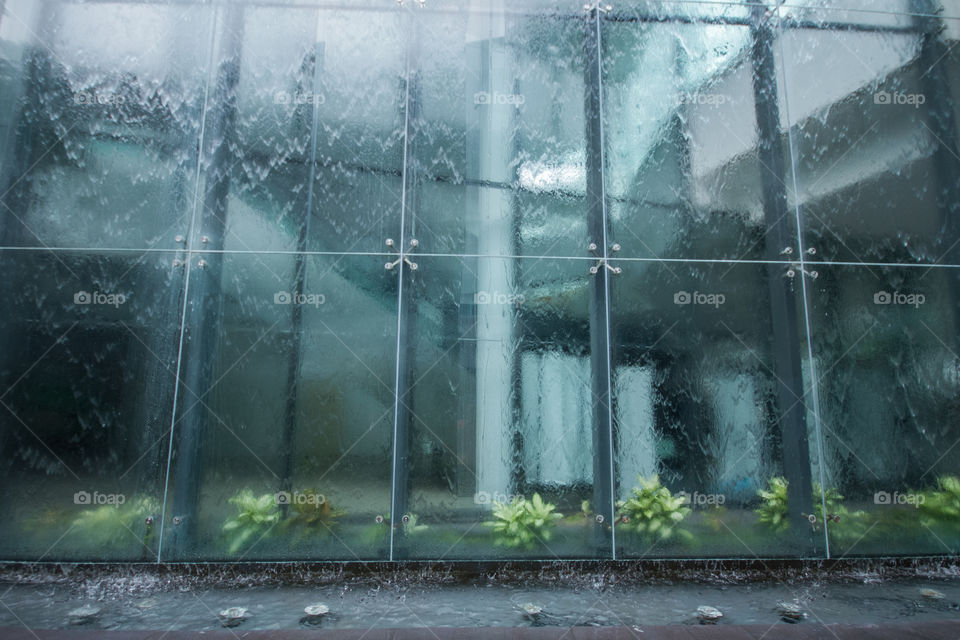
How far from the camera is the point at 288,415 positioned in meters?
4.06

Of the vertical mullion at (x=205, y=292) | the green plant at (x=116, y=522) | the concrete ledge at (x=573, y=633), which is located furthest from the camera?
the vertical mullion at (x=205, y=292)

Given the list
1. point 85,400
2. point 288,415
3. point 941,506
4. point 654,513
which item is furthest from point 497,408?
point 941,506

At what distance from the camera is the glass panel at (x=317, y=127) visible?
4.24m

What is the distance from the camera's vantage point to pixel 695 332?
167 inches

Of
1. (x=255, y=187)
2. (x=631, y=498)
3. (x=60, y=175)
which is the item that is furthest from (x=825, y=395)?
(x=60, y=175)

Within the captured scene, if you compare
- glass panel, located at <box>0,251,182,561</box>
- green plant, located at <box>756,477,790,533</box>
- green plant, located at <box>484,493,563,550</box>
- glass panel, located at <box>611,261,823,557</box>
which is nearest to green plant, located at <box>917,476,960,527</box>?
glass panel, located at <box>611,261,823,557</box>

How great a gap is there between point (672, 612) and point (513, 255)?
276 cm

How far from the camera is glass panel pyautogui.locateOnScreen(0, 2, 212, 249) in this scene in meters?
4.17

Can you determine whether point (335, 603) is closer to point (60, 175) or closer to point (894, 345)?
point (60, 175)

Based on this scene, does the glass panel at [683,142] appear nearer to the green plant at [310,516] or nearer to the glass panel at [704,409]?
the glass panel at [704,409]

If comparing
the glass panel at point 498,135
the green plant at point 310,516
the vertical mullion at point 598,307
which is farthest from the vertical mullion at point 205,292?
the vertical mullion at point 598,307

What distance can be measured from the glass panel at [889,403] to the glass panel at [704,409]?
0.84 ft

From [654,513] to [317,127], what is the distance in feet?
13.6

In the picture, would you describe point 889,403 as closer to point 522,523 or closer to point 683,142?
point 683,142
